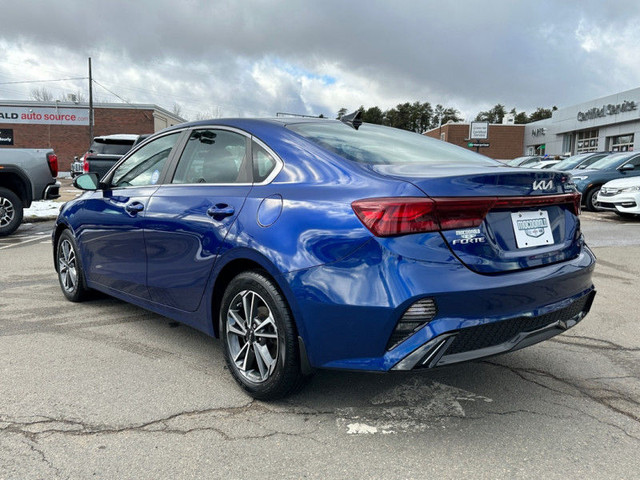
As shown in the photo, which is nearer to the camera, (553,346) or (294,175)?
(294,175)

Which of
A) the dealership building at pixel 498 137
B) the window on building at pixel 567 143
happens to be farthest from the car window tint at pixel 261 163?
the dealership building at pixel 498 137

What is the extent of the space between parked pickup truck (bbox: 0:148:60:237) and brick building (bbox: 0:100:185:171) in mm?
34087

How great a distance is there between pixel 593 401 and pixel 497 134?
63.2m

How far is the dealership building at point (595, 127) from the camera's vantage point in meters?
38.6

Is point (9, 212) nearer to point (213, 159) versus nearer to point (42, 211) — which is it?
point (42, 211)

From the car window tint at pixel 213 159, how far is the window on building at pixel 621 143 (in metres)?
42.0

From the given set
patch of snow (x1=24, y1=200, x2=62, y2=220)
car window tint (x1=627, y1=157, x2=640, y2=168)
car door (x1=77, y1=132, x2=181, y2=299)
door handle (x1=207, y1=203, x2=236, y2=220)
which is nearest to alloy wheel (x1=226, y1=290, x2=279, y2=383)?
door handle (x1=207, y1=203, x2=236, y2=220)

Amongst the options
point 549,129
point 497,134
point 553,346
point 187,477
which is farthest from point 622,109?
point 187,477

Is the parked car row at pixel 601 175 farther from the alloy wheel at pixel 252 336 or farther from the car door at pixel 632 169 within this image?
the alloy wheel at pixel 252 336

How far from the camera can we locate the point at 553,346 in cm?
402

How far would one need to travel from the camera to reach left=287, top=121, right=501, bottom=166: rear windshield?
→ 305 cm

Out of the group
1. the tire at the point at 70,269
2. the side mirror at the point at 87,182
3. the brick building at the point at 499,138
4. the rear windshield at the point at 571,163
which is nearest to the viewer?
the side mirror at the point at 87,182

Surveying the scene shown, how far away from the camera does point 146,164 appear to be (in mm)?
4234

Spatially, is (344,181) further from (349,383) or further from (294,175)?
(349,383)
